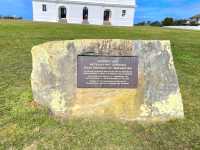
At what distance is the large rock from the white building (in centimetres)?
3114

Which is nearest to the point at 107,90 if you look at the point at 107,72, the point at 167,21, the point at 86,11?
the point at 107,72

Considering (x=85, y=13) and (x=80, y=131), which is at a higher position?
(x=80, y=131)

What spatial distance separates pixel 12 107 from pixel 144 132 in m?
2.34

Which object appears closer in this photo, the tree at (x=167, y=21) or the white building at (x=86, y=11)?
the white building at (x=86, y=11)

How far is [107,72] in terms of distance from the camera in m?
4.07

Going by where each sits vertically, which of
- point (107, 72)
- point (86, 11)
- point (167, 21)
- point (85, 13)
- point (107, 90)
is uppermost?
point (107, 72)

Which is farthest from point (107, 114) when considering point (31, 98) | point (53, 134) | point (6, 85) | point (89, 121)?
point (6, 85)

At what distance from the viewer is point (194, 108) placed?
4.67 meters

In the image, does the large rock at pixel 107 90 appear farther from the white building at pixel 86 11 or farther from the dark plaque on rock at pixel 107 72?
the white building at pixel 86 11

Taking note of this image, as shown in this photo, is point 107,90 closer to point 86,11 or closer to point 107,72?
point 107,72

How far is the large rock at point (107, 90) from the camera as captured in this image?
3.95 meters

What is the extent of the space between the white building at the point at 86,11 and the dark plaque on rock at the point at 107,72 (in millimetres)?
31175

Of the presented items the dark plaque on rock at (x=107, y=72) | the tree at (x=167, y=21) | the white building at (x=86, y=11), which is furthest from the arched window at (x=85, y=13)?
the dark plaque on rock at (x=107, y=72)

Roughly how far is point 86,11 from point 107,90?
106ft
